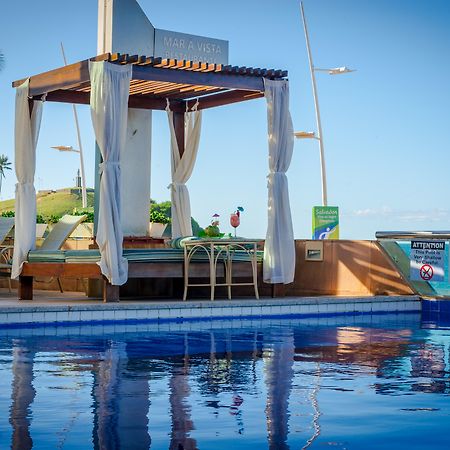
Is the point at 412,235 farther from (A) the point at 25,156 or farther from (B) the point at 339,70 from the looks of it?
(B) the point at 339,70

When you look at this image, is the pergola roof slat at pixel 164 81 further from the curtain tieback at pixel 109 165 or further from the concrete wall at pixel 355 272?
the concrete wall at pixel 355 272

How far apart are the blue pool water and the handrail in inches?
103

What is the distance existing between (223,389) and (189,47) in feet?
24.9

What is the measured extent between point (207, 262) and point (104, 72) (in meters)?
2.42

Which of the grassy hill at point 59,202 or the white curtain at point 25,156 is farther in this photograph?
the grassy hill at point 59,202

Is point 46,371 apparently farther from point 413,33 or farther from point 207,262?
point 413,33

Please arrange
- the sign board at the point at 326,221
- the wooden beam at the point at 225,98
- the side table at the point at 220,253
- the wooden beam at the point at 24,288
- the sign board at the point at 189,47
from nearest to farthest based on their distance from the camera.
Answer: the side table at the point at 220,253 → the wooden beam at the point at 24,288 → the wooden beam at the point at 225,98 → the sign board at the point at 189,47 → the sign board at the point at 326,221

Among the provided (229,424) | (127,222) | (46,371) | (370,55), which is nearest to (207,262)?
(127,222)

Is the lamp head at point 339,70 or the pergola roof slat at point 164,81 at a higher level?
the lamp head at point 339,70

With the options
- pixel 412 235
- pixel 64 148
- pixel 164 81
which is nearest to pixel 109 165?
pixel 164 81

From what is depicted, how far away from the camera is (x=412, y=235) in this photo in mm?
11578

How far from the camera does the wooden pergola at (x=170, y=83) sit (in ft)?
34.3

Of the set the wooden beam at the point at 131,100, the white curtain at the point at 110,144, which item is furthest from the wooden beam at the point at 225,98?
the white curtain at the point at 110,144

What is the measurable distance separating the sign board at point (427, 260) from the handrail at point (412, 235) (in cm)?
8
